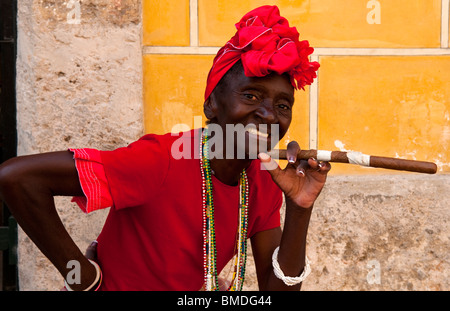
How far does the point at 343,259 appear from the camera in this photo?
118 inches

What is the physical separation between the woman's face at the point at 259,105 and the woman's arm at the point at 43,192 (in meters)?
0.58

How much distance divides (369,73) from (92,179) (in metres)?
2.04

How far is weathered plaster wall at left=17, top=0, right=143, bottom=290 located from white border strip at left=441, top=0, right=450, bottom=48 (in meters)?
1.84

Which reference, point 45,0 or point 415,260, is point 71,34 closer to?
point 45,0

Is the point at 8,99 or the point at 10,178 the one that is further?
the point at 8,99

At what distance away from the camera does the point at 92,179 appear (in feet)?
5.31

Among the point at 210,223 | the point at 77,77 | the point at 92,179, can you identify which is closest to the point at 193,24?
the point at 77,77

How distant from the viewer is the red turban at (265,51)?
171cm

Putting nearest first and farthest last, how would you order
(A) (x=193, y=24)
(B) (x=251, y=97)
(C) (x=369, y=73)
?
1. (B) (x=251, y=97)
2. (A) (x=193, y=24)
3. (C) (x=369, y=73)

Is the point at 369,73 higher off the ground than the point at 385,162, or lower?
higher

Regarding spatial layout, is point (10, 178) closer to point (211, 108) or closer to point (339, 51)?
point (211, 108)

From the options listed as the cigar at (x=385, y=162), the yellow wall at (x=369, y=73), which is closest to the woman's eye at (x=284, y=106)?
the cigar at (x=385, y=162)

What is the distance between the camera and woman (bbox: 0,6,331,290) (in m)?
1.61
